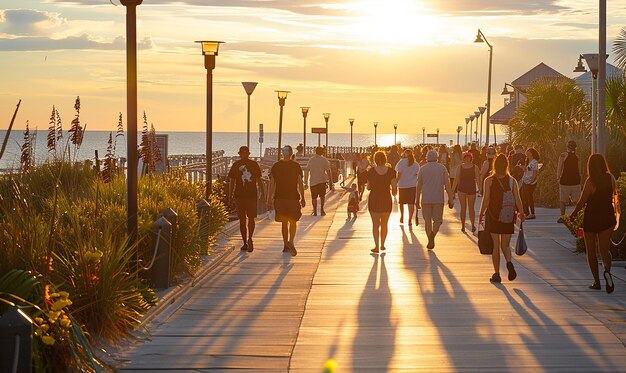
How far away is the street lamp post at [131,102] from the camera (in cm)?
1409

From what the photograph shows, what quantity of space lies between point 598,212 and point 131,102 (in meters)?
6.09

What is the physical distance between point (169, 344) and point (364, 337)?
6.23 feet

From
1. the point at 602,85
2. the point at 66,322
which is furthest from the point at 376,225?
the point at 66,322

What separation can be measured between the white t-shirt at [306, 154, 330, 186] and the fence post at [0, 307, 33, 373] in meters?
22.1

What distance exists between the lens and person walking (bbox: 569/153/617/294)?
14.9 meters

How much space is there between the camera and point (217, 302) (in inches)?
547

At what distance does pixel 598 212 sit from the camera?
14.9m

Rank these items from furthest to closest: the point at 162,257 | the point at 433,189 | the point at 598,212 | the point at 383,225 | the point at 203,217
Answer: the point at 433,189 < the point at 383,225 < the point at 203,217 < the point at 598,212 < the point at 162,257

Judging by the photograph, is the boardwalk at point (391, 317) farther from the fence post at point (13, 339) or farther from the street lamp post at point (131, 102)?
the fence post at point (13, 339)

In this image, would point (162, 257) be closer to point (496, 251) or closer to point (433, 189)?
point (496, 251)

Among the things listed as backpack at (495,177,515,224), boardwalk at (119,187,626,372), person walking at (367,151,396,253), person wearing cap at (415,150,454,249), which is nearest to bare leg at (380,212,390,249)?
person walking at (367,151,396,253)

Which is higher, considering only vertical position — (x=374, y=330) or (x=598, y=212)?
(x=598, y=212)

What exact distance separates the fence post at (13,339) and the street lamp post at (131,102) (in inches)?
264

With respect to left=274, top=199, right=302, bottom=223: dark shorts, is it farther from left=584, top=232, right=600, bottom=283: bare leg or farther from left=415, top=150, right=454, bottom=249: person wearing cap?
left=584, top=232, right=600, bottom=283: bare leg
